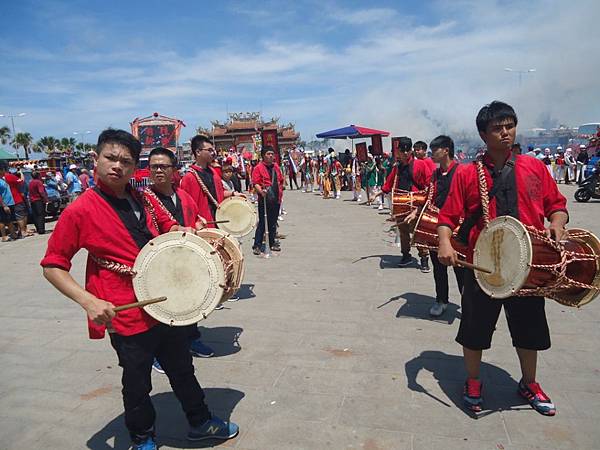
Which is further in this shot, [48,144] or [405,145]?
[48,144]

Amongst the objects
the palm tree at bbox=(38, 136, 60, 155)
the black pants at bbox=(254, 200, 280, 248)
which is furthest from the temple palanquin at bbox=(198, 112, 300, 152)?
the black pants at bbox=(254, 200, 280, 248)

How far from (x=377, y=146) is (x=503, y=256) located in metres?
16.2

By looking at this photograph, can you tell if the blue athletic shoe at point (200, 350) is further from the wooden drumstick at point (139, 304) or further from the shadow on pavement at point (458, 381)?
the wooden drumstick at point (139, 304)

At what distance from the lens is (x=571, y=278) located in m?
2.83

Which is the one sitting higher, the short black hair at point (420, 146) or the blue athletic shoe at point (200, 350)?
the short black hair at point (420, 146)

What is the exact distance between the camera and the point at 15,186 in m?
11.8

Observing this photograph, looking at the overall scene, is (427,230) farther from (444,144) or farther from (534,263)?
(534,263)

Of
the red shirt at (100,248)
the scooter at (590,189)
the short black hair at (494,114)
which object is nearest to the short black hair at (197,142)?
the red shirt at (100,248)

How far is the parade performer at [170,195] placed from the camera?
12.9ft

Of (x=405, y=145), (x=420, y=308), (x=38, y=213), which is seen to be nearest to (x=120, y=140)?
(x=420, y=308)

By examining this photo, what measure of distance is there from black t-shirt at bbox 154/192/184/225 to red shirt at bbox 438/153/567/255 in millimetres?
2266

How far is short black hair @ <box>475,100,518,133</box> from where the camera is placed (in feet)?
9.26

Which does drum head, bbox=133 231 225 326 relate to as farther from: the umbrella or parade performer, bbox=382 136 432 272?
the umbrella

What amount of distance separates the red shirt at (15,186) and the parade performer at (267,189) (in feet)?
24.2
